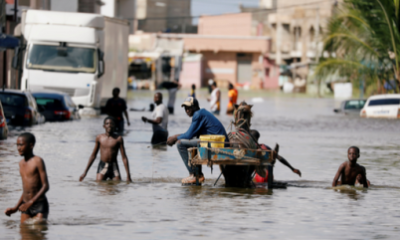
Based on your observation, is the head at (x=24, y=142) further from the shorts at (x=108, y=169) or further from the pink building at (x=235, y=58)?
the pink building at (x=235, y=58)

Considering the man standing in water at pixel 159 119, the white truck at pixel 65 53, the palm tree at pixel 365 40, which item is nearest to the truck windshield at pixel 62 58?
the white truck at pixel 65 53

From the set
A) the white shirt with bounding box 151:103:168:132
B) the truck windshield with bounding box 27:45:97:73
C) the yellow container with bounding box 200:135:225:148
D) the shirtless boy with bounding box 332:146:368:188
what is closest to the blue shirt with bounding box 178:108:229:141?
the yellow container with bounding box 200:135:225:148

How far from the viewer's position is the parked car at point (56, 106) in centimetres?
2755

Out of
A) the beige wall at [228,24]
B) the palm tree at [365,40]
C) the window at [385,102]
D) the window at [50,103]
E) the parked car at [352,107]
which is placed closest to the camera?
the window at [50,103]

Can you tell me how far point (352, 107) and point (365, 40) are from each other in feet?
10.7

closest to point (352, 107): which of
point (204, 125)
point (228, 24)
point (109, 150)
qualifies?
point (204, 125)

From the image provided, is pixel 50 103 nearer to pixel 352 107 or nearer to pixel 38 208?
pixel 352 107

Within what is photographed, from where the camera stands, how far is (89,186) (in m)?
12.1

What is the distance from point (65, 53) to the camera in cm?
2909

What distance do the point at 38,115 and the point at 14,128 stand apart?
6.81 ft

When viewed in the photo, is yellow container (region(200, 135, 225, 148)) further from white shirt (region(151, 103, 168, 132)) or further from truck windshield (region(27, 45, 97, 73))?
truck windshield (region(27, 45, 97, 73))

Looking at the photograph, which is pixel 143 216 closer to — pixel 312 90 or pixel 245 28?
pixel 312 90

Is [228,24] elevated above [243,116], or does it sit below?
above

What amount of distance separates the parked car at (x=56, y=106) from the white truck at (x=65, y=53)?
Answer: 93 centimetres
